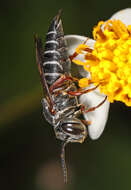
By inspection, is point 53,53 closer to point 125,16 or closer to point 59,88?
point 59,88

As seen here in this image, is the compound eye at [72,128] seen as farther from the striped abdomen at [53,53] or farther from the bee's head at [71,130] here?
the striped abdomen at [53,53]

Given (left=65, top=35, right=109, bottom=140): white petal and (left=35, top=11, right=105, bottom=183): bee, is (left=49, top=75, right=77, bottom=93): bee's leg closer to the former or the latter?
(left=35, top=11, right=105, bottom=183): bee

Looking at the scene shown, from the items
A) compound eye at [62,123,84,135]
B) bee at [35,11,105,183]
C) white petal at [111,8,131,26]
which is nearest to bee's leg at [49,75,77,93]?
bee at [35,11,105,183]

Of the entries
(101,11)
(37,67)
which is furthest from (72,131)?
(101,11)

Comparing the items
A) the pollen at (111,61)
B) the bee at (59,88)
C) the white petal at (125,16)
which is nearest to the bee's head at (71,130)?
the bee at (59,88)

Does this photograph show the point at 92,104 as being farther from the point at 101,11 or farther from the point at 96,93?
the point at 101,11

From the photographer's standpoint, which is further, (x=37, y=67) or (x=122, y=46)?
(x=37, y=67)

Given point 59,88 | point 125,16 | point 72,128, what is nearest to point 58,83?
point 59,88
